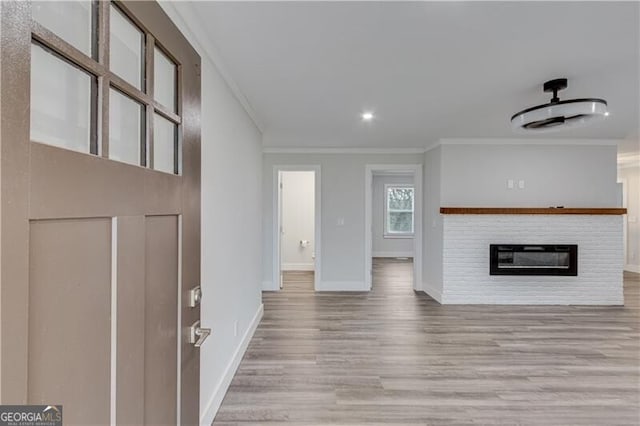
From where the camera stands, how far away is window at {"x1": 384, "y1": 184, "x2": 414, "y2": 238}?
31.7 ft

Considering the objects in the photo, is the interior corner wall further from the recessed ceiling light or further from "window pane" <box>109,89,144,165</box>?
"window pane" <box>109,89,144,165</box>

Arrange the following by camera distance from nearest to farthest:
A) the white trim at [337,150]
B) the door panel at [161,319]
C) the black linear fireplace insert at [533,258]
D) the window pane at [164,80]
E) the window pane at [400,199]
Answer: the door panel at [161,319]
the window pane at [164,80]
the black linear fireplace insert at [533,258]
the white trim at [337,150]
the window pane at [400,199]

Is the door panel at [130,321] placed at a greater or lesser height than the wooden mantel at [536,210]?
lesser

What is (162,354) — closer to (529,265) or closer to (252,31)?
(252,31)

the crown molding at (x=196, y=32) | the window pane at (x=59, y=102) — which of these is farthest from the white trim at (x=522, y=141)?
the window pane at (x=59, y=102)

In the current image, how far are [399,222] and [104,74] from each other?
9.33 meters

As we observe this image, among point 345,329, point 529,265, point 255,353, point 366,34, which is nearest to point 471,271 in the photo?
point 529,265

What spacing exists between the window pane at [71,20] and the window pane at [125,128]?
111mm

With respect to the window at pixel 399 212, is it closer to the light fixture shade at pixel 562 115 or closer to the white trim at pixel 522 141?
Answer: the white trim at pixel 522 141

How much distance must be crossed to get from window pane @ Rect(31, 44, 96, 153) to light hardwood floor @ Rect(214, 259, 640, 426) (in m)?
2.04

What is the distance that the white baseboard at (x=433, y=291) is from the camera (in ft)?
16.4

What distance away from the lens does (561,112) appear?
8.63 ft

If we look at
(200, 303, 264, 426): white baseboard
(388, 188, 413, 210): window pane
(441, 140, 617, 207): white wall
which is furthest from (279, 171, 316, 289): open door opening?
(200, 303, 264, 426): white baseboard

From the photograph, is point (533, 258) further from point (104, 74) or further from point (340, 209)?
point (104, 74)
